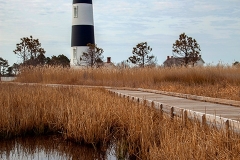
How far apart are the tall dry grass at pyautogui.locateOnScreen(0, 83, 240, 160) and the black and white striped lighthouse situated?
15.1 m

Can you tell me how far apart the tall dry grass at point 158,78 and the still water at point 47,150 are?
12.8 ft

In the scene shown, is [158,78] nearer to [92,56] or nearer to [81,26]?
[81,26]

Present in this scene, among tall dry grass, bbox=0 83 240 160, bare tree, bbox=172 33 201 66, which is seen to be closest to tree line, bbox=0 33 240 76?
bare tree, bbox=172 33 201 66

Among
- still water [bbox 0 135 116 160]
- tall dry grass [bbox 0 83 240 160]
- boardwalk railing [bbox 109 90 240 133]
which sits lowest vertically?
still water [bbox 0 135 116 160]

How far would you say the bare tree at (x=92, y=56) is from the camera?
2362 centimetres

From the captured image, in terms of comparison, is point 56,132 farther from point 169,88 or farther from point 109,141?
point 169,88

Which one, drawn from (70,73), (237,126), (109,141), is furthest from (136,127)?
(70,73)

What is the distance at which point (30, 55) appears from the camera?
27891 millimetres

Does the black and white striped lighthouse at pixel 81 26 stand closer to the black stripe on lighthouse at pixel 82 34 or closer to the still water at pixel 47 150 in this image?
the black stripe on lighthouse at pixel 82 34

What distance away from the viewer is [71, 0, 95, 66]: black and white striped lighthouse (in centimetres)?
2217

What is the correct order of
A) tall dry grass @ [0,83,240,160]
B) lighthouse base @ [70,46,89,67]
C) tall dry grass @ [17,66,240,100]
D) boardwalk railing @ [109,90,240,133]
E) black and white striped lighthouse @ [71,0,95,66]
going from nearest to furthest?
tall dry grass @ [0,83,240,160], boardwalk railing @ [109,90,240,133], tall dry grass @ [17,66,240,100], black and white striped lighthouse @ [71,0,95,66], lighthouse base @ [70,46,89,67]

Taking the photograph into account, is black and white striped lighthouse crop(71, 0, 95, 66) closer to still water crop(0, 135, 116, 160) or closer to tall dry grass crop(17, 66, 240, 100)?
tall dry grass crop(17, 66, 240, 100)

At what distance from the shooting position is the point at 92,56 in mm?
24547

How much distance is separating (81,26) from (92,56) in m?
3.03
